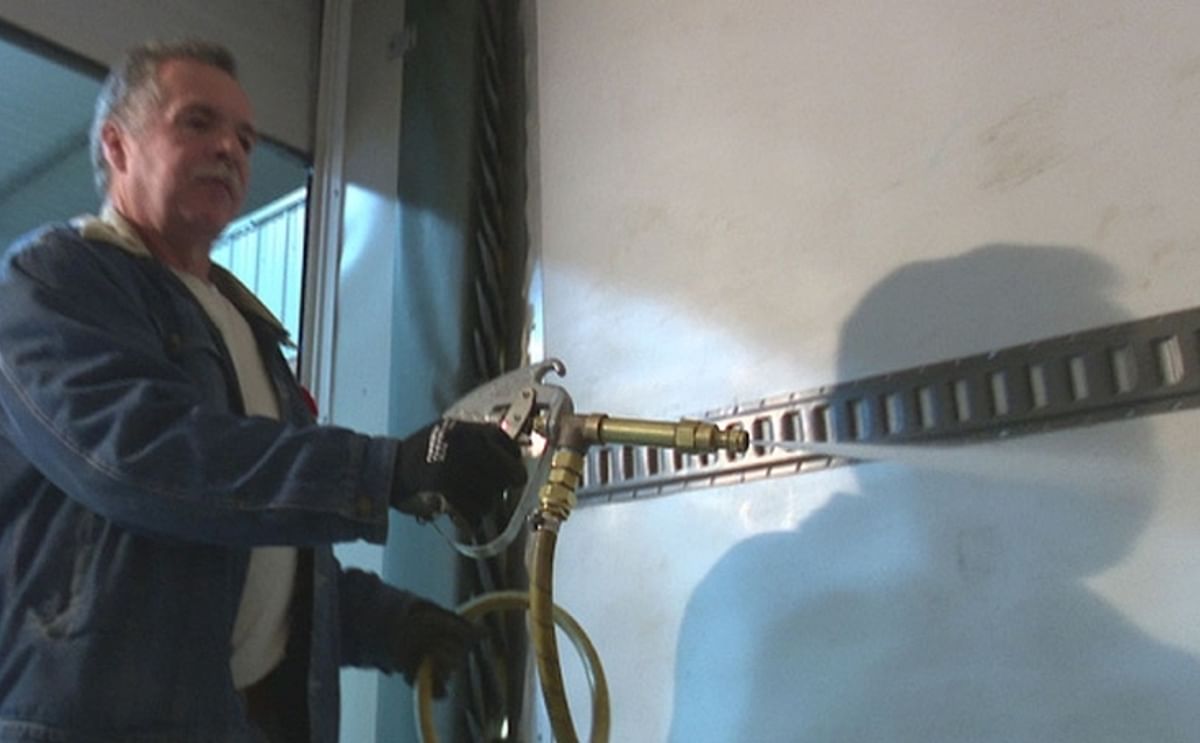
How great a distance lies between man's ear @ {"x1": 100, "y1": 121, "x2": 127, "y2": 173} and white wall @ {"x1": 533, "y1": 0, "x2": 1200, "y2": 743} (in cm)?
46

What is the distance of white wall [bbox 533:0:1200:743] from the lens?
79cm

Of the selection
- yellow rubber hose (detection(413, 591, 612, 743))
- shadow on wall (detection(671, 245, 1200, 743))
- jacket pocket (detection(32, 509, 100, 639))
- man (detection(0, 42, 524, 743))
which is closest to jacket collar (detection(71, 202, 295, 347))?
man (detection(0, 42, 524, 743))

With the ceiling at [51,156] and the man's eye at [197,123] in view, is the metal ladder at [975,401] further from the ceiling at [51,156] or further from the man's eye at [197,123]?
the ceiling at [51,156]

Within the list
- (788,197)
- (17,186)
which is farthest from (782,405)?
(17,186)

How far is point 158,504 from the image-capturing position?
65 centimetres

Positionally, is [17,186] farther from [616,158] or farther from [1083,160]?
[1083,160]

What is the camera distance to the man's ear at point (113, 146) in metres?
0.90

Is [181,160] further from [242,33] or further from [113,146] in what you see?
[242,33]

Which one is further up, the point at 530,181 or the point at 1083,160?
the point at 530,181

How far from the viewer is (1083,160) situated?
0.85 meters

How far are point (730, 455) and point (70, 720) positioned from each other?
0.57 meters

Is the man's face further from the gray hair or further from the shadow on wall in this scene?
the shadow on wall

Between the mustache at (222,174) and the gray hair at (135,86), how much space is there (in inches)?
2.7

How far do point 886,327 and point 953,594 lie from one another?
0.22m
